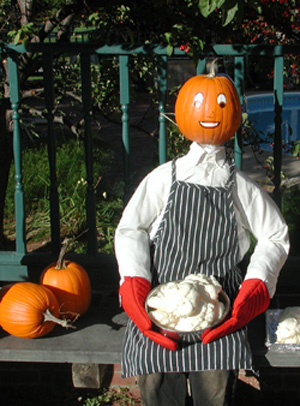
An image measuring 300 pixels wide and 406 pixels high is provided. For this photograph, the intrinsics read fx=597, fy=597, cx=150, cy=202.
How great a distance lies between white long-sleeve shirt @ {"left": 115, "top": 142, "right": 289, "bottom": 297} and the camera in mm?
2412

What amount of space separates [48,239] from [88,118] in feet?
5.47

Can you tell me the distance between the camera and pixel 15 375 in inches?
119

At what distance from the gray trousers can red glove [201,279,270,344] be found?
0.62ft

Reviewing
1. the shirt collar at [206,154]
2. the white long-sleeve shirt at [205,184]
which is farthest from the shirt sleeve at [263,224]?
the shirt collar at [206,154]

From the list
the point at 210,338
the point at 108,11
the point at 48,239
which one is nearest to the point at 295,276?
the point at 210,338

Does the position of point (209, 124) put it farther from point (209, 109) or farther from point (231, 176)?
point (231, 176)

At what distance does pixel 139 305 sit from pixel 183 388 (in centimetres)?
39

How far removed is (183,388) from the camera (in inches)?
92.0

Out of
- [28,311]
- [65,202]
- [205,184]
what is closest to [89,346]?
[28,311]

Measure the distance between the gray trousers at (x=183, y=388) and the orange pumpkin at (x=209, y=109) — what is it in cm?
92

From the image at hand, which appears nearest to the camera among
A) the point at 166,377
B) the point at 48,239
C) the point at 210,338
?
the point at 210,338

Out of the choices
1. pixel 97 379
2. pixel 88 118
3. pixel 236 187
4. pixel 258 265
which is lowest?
pixel 97 379

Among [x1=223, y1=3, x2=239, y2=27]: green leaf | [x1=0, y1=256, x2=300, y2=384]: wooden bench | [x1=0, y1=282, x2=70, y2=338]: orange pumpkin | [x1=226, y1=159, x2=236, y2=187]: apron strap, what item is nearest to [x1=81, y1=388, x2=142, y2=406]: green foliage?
[x1=0, y1=256, x2=300, y2=384]: wooden bench

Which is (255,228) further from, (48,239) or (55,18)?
(48,239)
